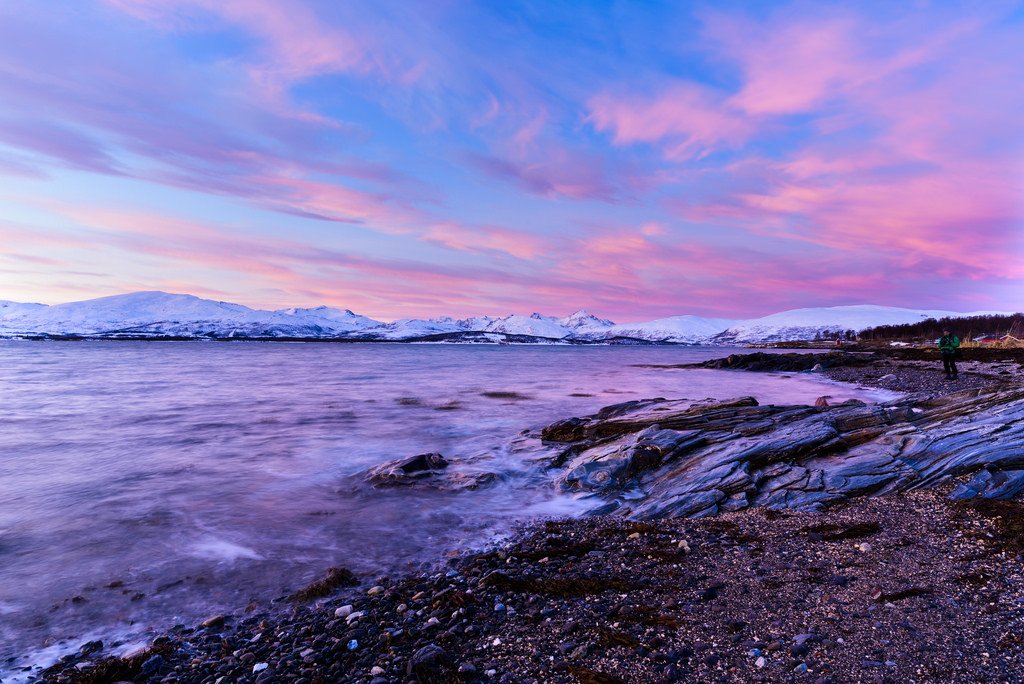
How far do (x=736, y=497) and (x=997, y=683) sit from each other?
7454 mm

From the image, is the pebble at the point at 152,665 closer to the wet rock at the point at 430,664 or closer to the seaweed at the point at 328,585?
the seaweed at the point at 328,585

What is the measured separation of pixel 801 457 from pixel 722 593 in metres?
8.27

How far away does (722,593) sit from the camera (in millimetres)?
7504

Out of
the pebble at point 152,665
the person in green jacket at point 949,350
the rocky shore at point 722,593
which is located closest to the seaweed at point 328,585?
the rocky shore at point 722,593

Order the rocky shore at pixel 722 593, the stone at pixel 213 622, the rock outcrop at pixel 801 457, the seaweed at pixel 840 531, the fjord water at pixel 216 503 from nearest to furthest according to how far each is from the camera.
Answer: the rocky shore at pixel 722 593 → the stone at pixel 213 622 → the fjord water at pixel 216 503 → the seaweed at pixel 840 531 → the rock outcrop at pixel 801 457

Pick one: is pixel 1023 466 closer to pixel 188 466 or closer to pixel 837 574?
pixel 837 574

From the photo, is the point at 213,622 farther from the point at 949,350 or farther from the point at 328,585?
the point at 949,350

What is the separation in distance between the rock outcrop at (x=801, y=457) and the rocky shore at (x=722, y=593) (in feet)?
0.23

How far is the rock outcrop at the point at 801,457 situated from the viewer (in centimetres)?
1193

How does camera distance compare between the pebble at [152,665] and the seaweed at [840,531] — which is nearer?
the pebble at [152,665]

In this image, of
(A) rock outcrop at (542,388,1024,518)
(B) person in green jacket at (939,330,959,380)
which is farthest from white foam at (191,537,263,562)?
(B) person in green jacket at (939,330,959,380)

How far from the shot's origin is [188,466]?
18.8 meters

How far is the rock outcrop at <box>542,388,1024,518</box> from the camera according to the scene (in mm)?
11930

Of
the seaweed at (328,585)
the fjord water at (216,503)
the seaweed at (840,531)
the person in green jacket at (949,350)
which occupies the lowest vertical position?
the fjord water at (216,503)
